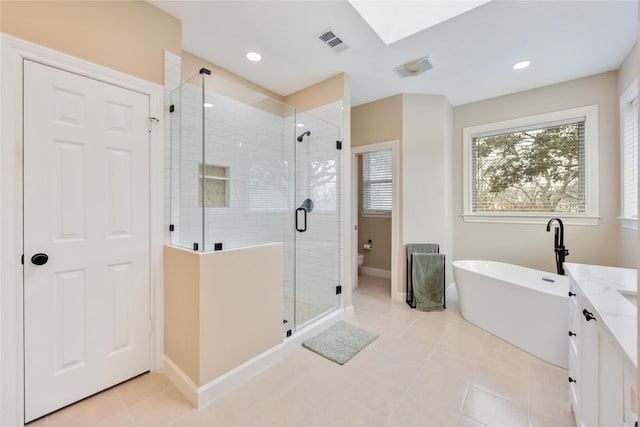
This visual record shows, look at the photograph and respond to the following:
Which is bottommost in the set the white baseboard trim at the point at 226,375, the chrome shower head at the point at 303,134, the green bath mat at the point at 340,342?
the green bath mat at the point at 340,342

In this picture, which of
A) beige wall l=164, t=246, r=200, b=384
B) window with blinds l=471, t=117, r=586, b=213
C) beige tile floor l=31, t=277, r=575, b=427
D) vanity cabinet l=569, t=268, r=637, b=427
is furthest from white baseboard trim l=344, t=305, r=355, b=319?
window with blinds l=471, t=117, r=586, b=213

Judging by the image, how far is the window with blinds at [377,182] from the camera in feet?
14.2

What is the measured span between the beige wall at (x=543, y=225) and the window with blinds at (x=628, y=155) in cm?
13

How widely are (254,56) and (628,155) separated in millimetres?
3990

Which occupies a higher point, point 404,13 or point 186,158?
point 404,13

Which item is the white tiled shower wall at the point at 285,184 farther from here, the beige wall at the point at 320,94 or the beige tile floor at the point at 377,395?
the beige tile floor at the point at 377,395

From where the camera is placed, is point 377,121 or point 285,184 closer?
point 285,184

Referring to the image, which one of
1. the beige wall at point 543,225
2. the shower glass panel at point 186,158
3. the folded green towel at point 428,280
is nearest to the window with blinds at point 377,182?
the beige wall at point 543,225

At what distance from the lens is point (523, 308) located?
232 centimetres

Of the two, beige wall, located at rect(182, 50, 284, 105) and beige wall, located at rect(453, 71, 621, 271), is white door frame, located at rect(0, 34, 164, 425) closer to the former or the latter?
beige wall, located at rect(182, 50, 284, 105)

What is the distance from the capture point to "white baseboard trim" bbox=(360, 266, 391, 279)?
4666 mm

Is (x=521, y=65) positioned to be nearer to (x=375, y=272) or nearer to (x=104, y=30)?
(x=375, y=272)

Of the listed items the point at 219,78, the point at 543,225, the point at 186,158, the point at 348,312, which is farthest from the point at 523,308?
the point at 219,78

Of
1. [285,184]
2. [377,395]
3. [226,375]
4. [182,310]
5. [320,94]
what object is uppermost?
[320,94]
